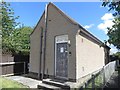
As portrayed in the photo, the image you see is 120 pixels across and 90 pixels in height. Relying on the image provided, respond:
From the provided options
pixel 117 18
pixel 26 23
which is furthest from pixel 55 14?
pixel 26 23

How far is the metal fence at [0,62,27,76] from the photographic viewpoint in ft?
45.5

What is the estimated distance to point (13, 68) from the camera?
48.1ft

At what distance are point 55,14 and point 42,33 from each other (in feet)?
5.84

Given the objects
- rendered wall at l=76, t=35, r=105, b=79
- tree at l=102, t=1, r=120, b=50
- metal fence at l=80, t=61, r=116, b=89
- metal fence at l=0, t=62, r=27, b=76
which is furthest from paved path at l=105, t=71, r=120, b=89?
metal fence at l=0, t=62, r=27, b=76

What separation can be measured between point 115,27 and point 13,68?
375 inches

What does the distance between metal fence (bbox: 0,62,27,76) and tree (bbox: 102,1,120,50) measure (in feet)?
29.0

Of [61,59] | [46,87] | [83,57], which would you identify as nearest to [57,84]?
[46,87]

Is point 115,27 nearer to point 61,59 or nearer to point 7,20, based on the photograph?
point 61,59

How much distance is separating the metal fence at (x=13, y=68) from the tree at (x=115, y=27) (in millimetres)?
8849

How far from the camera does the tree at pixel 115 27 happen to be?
764 centimetres

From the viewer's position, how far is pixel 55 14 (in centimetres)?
1205

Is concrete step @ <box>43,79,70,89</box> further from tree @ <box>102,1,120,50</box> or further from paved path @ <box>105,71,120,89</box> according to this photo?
tree @ <box>102,1,120,50</box>

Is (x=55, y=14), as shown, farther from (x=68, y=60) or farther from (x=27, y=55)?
(x=27, y=55)

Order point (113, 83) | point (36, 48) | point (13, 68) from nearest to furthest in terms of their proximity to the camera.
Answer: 1. point (113, 83)
2. point (36, 48)
3. point (13, 68)
